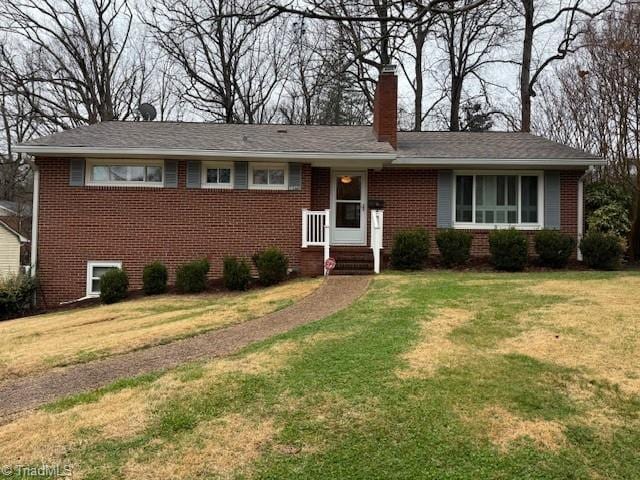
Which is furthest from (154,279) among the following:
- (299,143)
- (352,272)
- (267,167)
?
(299,143)

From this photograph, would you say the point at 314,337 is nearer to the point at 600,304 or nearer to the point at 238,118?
the point at 600,304

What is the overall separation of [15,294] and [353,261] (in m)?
7.81

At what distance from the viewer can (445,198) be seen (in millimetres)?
12125

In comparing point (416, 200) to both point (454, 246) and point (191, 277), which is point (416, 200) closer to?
point (454, 246)

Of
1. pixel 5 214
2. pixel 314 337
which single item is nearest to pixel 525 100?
pixel 314 337

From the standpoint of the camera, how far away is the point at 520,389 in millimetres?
3969

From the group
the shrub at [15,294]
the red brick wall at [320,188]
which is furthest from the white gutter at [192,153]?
the shrub at [15,294]

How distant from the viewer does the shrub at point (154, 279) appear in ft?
34.9

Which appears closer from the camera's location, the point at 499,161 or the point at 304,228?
the point at 304,228

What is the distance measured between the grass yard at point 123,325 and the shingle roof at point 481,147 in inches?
199

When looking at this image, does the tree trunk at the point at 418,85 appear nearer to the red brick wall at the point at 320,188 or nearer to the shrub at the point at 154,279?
the red brick wall at the point at 320,188

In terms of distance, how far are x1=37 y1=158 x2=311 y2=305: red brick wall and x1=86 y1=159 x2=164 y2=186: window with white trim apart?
8.8 inches

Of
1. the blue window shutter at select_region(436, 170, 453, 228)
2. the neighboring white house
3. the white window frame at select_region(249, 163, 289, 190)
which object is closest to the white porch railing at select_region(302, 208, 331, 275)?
the white window frame at select_region(249, 163, 289, 190)

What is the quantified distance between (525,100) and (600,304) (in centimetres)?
1790
